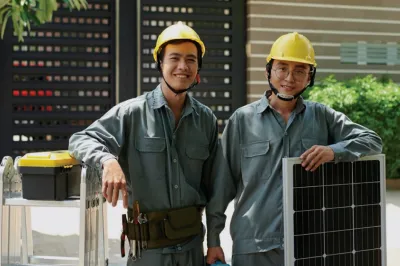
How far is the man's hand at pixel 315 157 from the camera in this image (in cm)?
295

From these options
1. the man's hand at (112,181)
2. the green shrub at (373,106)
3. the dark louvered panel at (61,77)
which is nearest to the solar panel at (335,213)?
the man's hand at (112,181)

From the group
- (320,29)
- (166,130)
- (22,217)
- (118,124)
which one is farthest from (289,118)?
(320,29)

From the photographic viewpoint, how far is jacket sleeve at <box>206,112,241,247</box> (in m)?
3.20

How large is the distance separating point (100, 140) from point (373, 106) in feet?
29.1

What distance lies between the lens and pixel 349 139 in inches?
126

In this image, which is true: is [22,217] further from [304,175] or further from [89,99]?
[89,99]

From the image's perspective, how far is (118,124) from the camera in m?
3.09

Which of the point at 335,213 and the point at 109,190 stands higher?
the point at 109,190

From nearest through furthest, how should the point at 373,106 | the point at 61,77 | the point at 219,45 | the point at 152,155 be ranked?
1. the point at 152,155
2. the point at 373,106
3. the point at 61,77
4. the point at 219,45

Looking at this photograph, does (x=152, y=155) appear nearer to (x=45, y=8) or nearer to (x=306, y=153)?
(x=306, y=153)

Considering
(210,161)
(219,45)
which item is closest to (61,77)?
(219,45)

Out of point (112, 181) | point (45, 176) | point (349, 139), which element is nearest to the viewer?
point (112, 181)

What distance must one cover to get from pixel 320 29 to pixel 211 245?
10.0m

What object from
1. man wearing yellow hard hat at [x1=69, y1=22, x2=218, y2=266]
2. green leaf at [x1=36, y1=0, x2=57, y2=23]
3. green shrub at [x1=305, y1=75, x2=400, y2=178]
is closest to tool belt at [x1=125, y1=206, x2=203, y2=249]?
man wearing yellow hard hat at [x1=69, y1=22, x2=218, y2=266]
